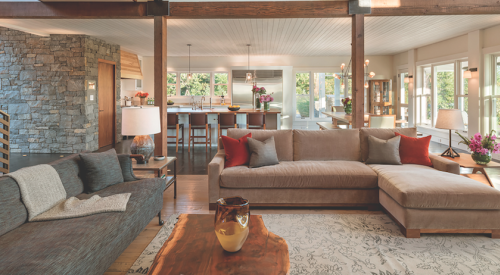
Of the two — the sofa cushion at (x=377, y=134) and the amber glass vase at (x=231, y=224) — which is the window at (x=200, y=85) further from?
the amber glass vase at (x=231, y=224)

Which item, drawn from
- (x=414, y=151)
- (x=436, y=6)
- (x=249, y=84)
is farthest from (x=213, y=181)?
(x=249, y=84)

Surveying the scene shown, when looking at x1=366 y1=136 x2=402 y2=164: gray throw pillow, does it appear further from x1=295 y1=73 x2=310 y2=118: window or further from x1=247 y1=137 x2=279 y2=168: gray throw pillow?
x1=295 y1=73 x2=310 y2=118: window

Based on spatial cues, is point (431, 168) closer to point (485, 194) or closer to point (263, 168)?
point (485, 194)

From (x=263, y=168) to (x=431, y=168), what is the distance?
1942 mm

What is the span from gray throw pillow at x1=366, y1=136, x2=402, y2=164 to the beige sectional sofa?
0.12 m

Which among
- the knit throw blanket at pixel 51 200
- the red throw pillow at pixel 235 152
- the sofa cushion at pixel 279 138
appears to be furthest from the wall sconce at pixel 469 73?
the knit throw blanket at pixel 51 200

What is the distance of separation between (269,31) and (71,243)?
631cm

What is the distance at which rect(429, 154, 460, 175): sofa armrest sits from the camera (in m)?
3.50

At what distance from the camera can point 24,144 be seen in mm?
7324

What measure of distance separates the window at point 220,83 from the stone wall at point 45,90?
4.64 metres

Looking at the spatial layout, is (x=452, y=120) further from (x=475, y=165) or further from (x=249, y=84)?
(x=249, y=84)

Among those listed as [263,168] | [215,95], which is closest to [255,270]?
[263,168]

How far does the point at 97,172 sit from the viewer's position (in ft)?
9.22

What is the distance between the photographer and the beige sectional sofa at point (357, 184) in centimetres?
277
